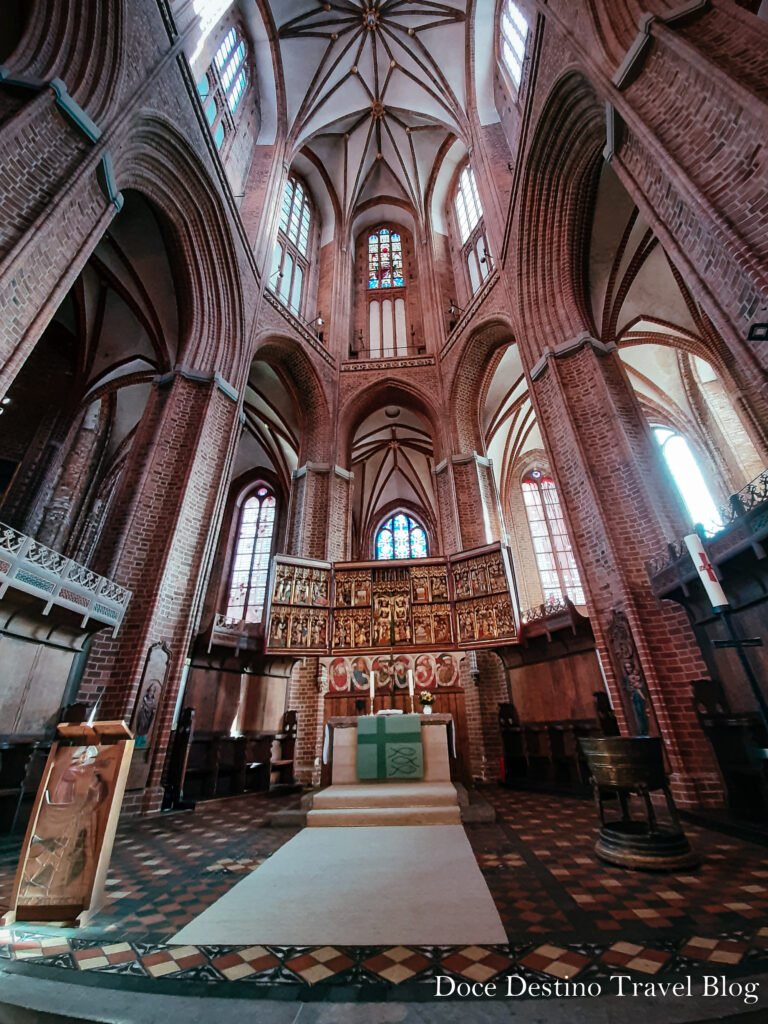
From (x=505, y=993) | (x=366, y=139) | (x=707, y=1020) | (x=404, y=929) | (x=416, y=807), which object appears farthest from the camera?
(x=366, y=139)

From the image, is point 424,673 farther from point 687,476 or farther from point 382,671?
point 687,476

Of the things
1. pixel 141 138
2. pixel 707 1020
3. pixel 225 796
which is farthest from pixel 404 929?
pixel 141 138

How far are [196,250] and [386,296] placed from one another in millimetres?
9180

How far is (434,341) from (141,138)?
9.54 meters

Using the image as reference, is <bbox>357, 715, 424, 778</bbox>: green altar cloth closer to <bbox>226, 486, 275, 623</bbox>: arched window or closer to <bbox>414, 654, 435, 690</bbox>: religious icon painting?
<bbox>414, 654, 435, 690</bbox>: religious icon painting

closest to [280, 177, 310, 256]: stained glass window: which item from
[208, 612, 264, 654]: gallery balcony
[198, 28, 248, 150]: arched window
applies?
[198, 28, 248, 150]: arched window

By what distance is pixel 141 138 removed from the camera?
7781 mm

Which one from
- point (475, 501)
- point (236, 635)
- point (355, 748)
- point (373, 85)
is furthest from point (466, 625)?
point (373, 85)

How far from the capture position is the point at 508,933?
2393 millimetres

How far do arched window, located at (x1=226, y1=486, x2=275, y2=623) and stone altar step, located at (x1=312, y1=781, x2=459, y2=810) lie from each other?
379 inches

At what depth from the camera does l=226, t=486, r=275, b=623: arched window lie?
51.5ft

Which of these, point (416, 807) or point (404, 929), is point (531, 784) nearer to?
point (416, 807)

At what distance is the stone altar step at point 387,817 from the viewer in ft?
17.0

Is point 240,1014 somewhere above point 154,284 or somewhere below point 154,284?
below
